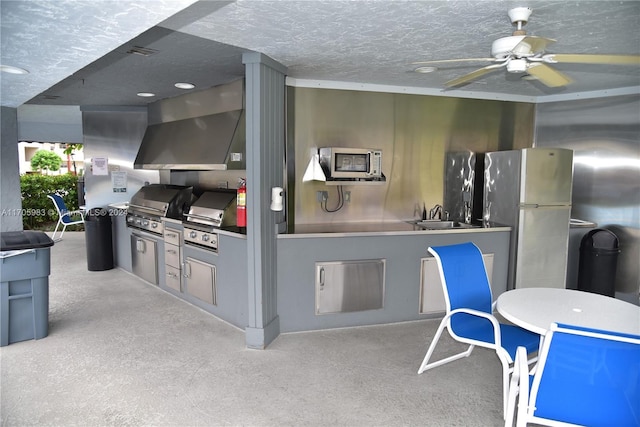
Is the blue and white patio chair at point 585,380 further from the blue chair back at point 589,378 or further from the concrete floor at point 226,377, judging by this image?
the concrete floor at point 226,377

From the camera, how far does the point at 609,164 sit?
4355 mm

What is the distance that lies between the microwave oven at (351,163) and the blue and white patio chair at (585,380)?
2.71m

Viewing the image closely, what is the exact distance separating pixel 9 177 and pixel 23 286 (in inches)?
41.6

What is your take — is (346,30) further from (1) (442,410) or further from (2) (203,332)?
(2) (203,332)

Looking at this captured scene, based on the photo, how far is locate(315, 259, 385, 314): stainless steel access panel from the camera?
11.5ft

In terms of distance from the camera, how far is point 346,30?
2.54 meters

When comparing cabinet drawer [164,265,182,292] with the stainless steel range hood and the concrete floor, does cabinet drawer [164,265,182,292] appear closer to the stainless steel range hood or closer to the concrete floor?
the concrete floor

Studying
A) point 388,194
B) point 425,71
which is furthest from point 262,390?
point 425,71

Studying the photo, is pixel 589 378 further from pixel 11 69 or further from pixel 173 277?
pixel 173 277

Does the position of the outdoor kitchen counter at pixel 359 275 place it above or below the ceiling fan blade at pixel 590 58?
below

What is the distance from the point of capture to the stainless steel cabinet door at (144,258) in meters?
4.75

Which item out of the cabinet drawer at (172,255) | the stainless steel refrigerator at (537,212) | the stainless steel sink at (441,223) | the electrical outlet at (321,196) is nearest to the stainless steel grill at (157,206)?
the cabinet drawer at (172,255)

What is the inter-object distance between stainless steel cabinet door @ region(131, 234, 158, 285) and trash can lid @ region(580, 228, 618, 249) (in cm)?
463

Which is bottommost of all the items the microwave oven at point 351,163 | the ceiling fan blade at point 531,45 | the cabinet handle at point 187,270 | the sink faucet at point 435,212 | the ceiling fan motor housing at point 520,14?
the cabinet handle at point 187,270
